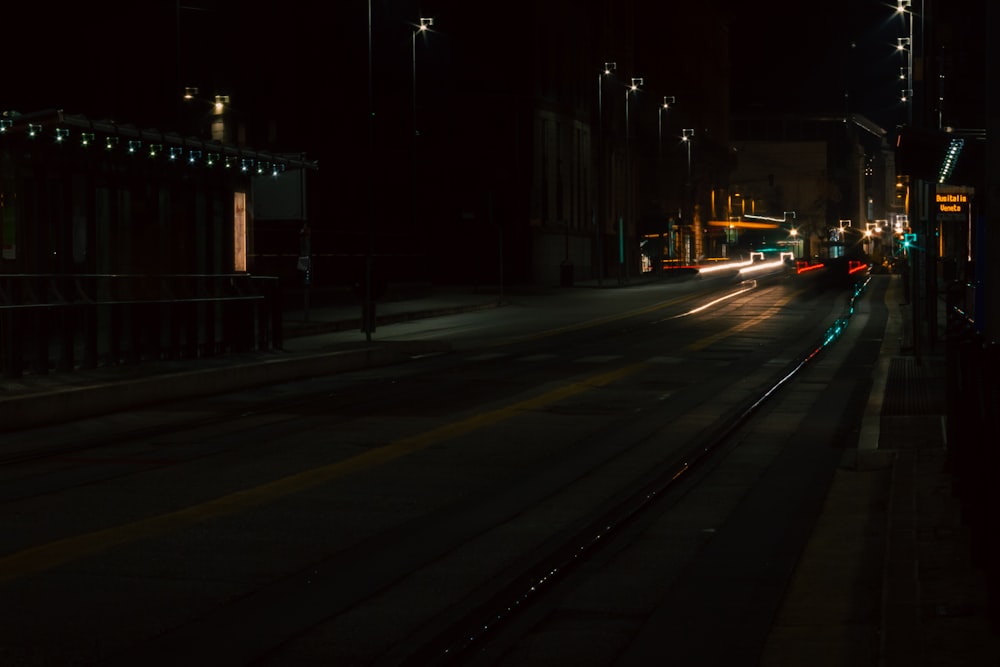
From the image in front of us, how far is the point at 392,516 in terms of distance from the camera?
1084cm

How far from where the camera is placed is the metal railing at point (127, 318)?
20.6m

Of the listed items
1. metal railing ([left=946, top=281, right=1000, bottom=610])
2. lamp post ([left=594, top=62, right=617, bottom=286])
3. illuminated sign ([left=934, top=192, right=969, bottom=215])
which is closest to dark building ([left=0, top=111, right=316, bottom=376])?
metal railing ([left=946, top=281, right=1000, bottom=610])

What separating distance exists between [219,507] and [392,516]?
1303 millimetres

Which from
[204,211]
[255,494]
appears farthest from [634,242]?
[255,494]

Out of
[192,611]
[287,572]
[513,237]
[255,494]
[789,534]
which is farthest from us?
[513,237]

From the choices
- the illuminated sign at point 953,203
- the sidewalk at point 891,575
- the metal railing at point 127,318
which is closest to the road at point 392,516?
the sidewalk at point 891,575

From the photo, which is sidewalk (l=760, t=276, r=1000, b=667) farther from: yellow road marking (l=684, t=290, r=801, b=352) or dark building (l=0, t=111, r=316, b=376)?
yellow road marking (l=684, t=290, r=801, b=352)

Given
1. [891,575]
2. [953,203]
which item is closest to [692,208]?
[953,203]

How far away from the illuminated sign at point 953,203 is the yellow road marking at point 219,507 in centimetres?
2778

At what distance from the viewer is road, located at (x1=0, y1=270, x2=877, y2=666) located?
730 cm

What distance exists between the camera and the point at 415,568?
8.92 metres

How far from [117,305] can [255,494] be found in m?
12.0

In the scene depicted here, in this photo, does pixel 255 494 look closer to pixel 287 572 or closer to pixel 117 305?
pixel 287 572

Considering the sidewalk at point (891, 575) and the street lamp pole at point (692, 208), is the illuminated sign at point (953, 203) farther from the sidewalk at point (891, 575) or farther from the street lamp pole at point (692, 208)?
the street lamp pole at point (692, 208)
